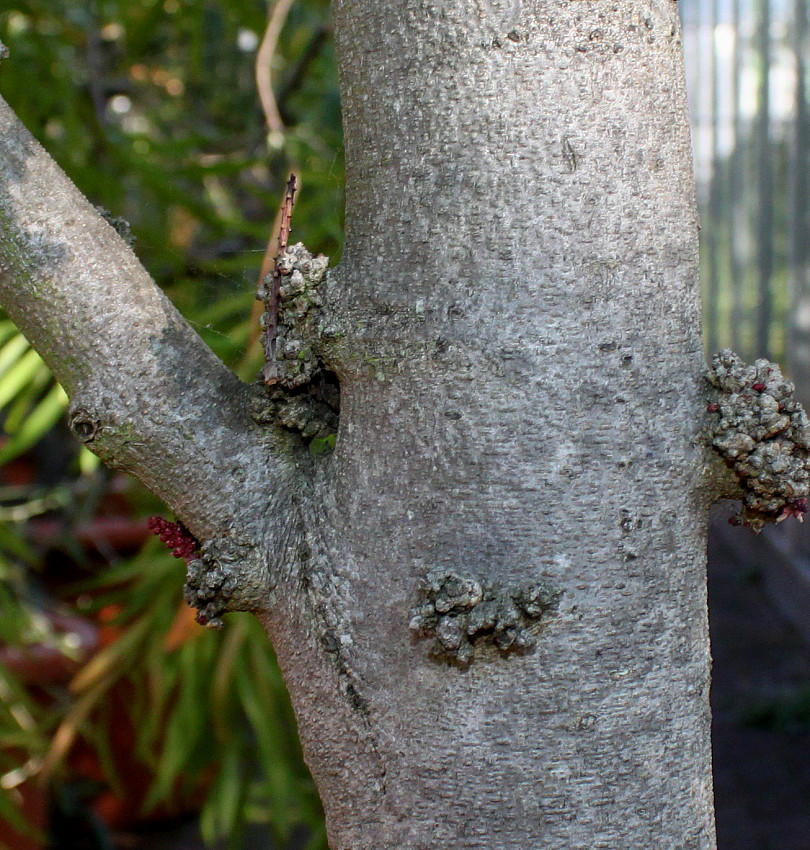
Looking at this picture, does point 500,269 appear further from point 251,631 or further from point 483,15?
point 251,631

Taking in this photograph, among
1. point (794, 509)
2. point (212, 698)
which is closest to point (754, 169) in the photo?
point (212, 698)

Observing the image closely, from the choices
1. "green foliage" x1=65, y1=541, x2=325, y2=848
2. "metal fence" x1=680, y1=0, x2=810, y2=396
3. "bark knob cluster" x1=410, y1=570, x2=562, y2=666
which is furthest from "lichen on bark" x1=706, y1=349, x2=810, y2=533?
"metal fence" x1=680, y1=0, x2=810, y2=396

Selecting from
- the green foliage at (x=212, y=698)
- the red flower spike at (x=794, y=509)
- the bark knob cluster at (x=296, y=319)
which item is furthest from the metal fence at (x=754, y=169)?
the bark knob cluster at (x=296, y=319)

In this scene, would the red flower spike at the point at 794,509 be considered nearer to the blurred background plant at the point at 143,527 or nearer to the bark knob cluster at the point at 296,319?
the bark knob cluster at the point at 296,319

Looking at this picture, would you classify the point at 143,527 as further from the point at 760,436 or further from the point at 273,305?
the point at 760,436

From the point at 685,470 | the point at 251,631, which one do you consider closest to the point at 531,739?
the point at 685,470
